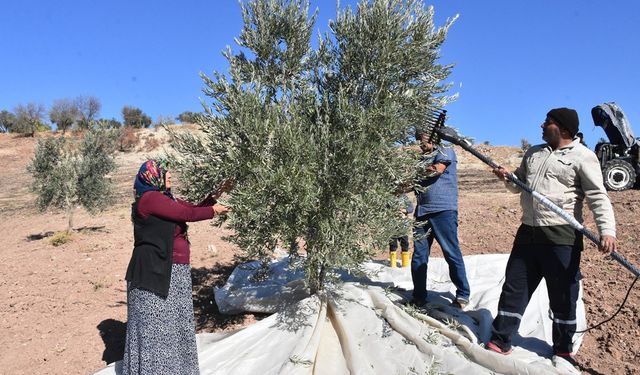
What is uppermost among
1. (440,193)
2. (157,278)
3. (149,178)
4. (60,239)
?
(149,178)

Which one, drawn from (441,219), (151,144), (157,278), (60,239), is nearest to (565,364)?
(441,219)

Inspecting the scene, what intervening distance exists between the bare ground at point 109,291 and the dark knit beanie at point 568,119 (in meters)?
1.92

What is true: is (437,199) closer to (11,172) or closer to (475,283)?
(475,283)

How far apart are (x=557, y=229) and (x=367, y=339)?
5.65 feet

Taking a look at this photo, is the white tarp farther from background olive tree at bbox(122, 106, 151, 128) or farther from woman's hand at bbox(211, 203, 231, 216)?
background olive tree at bbox(122, 106, 151, 128)

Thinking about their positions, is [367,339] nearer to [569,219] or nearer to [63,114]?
[569,219]

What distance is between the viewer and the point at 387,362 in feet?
12.5

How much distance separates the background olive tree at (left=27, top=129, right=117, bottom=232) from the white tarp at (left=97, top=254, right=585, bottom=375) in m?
8.38

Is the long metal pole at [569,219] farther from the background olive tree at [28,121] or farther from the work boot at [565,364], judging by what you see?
the background olive tree at [28,121]

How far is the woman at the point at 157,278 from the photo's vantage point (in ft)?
11.6

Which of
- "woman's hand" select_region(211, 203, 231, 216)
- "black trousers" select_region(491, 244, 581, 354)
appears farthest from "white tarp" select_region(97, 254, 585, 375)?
"woman's hand" select_region(211, 203, 231, 216)

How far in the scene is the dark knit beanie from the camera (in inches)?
149

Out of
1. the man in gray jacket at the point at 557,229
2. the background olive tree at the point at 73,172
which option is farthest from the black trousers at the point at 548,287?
the background olive tree at the point at 73,172

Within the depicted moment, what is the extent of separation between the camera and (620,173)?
1257 centimetres
